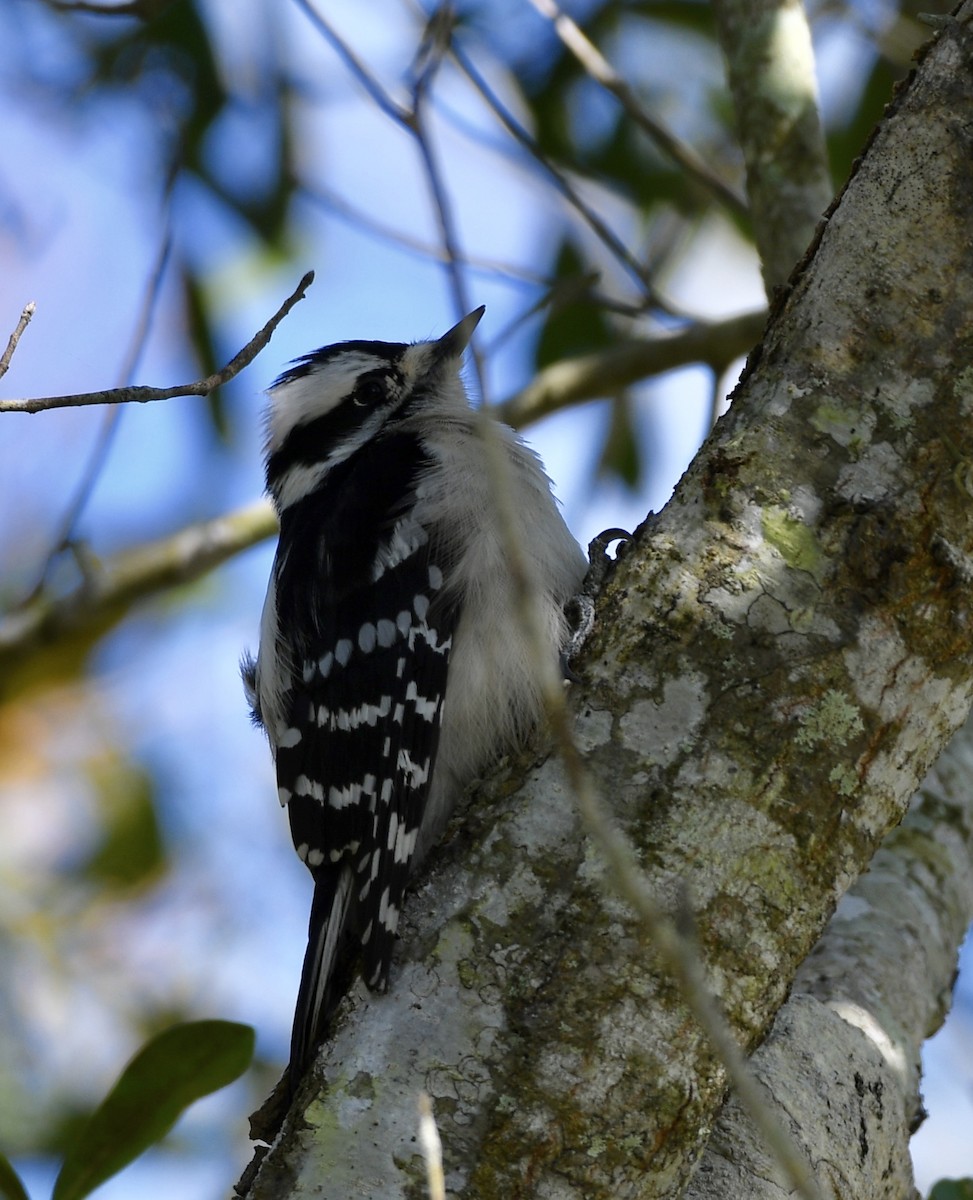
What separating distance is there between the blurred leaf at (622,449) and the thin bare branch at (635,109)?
5.06 ft

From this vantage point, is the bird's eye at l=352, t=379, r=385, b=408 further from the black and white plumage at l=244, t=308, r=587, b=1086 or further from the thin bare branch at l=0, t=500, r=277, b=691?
the thin bare branch at l=0, t=500, r=277, b=691

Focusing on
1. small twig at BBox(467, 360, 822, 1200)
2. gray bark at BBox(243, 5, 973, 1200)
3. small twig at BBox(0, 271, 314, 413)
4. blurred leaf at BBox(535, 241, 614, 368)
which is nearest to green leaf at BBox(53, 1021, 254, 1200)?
gray bark at BBox(243, 5, 973, 1200)

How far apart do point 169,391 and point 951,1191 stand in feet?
6.99

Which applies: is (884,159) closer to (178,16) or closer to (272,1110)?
(272,1110)

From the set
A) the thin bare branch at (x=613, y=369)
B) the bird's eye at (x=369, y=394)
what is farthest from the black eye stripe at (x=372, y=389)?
the thin bare branch at (x=613, y=369)

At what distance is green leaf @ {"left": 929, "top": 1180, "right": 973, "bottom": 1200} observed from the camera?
260 centimetres

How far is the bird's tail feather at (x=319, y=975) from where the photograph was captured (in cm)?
224

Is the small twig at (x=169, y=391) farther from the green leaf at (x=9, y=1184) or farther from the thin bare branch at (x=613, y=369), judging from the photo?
the thin bare branch at (x=613, y=369)

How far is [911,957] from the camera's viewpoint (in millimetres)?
2729

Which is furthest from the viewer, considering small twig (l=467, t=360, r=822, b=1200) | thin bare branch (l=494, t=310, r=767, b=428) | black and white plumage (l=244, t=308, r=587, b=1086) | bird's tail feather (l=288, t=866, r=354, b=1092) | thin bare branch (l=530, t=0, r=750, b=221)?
thin bare branch (l=494, t=310, r=767, b=428)

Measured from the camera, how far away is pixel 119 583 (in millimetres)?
4023

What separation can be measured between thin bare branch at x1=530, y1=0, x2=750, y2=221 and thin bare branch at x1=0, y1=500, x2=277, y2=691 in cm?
161

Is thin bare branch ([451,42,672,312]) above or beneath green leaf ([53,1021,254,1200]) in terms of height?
above

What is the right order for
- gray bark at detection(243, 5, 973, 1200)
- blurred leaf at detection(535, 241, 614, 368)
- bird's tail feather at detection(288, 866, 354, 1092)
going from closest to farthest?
1. gray bark at detection(243, 5, 973, 1200)
2. bird's tail feather at detection(288, 866, 354, 1092)
3. blurred leaf at detection(535, 241, 614, 368)
